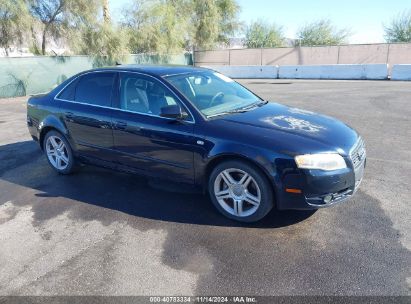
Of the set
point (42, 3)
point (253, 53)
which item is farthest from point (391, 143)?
point (253, 53)

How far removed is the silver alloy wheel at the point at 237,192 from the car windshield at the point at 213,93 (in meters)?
0.72

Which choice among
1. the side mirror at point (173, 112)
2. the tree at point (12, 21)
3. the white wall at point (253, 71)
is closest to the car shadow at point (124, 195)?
the side mirror at point (173, 112)

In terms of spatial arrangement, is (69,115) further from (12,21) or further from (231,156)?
(12,21)

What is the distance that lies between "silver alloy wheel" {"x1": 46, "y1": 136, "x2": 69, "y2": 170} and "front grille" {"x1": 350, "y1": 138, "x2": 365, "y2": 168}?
392 centimetres

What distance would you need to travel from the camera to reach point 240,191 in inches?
139

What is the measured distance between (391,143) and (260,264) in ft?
15.4

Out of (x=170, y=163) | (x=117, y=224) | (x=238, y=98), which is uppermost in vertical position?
(x=238, y=98)

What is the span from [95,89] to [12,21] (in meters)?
16.2

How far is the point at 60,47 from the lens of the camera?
20750 mm

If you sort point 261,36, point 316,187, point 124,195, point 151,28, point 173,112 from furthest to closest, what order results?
point 261,36
point 151,28
point 124,195
point 173,112
point 316,187

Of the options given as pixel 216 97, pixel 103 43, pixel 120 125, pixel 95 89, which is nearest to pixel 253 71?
pixel 103 43

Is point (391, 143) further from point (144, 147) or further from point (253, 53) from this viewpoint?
point (253, 53)

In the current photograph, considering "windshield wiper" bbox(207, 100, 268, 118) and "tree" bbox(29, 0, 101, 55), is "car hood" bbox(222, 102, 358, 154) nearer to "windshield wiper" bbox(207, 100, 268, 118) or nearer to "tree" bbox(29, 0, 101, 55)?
"windshield wiper" bbox(207, 100, 268, 118)

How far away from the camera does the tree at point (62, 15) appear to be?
19016 mm
